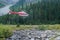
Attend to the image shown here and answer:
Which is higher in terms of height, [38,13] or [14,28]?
[38,13]

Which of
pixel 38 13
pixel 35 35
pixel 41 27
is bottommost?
pixel 35 35

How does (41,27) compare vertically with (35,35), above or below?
above

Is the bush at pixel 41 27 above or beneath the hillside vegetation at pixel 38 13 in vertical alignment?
beneath

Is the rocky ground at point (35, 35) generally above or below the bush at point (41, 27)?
below

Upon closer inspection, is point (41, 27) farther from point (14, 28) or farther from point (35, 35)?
point (14, 28)

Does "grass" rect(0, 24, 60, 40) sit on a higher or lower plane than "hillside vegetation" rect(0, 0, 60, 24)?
lower

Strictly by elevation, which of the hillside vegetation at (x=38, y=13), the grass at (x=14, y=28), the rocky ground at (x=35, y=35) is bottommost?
the rocky ground at (x=35, y=35)

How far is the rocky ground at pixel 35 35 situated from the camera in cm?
326

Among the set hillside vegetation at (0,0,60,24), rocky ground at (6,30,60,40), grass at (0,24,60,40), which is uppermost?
hillside vegetation at (0,0,60,24)

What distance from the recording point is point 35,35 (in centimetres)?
328

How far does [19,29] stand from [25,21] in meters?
0.15

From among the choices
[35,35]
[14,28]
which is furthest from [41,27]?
[14,28]

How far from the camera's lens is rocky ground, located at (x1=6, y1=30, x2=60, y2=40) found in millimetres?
3262

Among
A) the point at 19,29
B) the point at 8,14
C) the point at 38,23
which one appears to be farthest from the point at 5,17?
the point at 38,23
